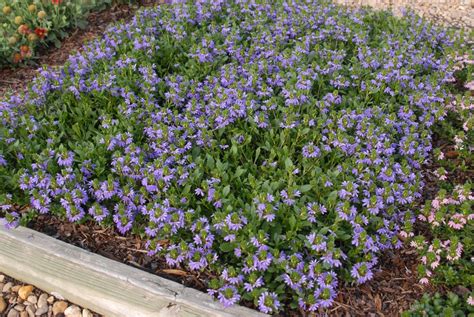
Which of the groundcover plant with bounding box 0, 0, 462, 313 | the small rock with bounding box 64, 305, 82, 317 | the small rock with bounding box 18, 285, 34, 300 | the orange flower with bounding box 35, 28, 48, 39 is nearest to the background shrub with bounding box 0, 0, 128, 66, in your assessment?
the orange flower with bounding box 35, 28, 48, 39

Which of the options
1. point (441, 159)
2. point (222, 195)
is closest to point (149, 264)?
point (222, 195)

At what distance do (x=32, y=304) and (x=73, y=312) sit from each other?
1.04ft

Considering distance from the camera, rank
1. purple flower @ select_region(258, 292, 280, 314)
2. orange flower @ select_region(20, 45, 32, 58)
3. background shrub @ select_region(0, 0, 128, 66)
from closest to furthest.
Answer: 1. purple flower @ select_region(258, 292, 280, 314)
2. orange flower @ select_region(20, 45, 32, 58)
3. background shrub @ select_region(0, 0, 128, 66)

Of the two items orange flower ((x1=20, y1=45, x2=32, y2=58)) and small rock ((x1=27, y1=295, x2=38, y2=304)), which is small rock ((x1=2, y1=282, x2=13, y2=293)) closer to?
small rock ((x1=27, y1=295, x2=38, y2=304))

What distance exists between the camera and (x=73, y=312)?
10.3 ft

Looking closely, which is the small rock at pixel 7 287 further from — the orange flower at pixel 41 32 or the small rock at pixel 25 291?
the orange flower at pixel 41 32

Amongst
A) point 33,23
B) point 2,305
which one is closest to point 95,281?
point 2,305

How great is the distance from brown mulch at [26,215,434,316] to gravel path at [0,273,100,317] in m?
0.38

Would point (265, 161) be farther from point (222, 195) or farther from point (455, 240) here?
point (455, 240)

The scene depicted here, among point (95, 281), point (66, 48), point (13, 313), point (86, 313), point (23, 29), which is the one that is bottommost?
point (13, 313)

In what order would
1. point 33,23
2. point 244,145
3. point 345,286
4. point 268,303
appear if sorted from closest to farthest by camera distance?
point 268,303 → point 345,286 → point 244,145 → point 33,23

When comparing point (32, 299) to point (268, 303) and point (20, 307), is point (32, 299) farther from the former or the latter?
point (268, 303)

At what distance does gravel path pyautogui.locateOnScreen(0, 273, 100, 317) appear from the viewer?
3.16m

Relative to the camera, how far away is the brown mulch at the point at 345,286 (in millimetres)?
2922
